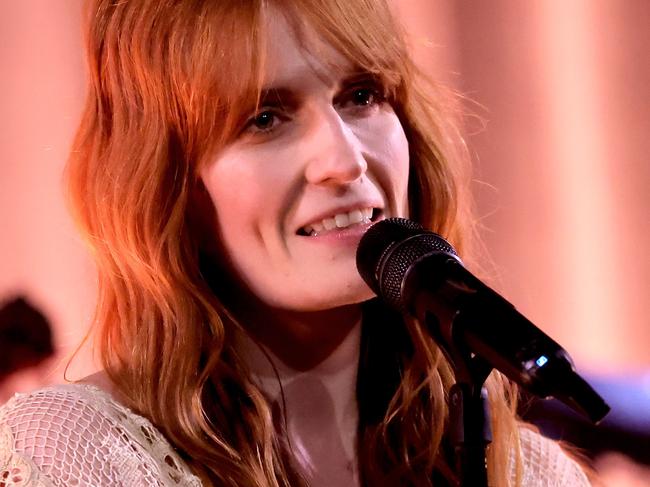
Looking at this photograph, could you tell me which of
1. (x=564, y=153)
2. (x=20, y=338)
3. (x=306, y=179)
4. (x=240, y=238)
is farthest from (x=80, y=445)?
(x=564, y=153)

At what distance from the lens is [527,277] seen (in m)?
2.64

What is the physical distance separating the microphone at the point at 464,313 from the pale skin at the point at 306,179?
204 millimetres

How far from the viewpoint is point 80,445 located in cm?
128

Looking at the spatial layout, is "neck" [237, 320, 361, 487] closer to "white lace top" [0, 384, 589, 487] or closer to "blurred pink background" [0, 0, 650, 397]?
"white lace top" [0, 384, 589, 487]

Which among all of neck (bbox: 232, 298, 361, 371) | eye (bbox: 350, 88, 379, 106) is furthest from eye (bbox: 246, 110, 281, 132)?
neck (bbox: 232, 298, 361, 371)

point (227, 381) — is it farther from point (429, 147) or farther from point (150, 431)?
point (429, 147)

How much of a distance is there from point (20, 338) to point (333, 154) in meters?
1.20

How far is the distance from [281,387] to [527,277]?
132 centimetres

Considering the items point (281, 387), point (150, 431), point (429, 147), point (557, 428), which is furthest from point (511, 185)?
point (150, 431)

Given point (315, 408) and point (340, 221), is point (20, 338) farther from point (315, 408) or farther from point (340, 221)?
point (340, 221)

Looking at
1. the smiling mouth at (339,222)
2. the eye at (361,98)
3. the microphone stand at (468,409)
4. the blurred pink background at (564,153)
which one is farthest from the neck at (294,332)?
the blurred pink background at (564,153)

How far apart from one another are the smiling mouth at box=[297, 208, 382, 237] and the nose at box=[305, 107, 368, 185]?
0.04 meters

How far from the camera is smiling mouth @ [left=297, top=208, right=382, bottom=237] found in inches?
51.4

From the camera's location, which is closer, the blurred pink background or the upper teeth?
the upper teeth
